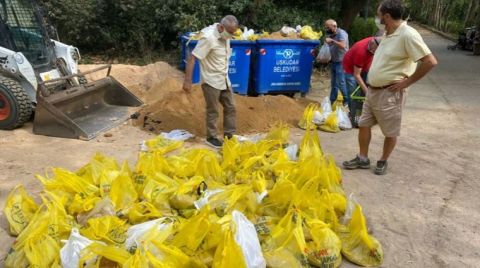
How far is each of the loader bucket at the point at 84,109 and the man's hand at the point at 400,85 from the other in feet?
11.9

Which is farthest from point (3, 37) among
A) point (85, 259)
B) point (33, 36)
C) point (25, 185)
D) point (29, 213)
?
point (85, 259)

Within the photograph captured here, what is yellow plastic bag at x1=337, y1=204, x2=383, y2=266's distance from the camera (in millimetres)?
3131

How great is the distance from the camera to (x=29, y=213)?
3402mm

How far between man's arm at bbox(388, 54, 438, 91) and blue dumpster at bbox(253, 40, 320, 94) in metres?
4.01

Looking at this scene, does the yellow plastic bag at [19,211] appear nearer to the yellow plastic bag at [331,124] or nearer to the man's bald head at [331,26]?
the yellow plastic bag at [331,124]

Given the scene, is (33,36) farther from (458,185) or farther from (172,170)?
(458,185)

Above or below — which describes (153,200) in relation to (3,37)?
below

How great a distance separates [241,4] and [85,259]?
29.4ft

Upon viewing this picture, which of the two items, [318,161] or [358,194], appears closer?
[318,161]

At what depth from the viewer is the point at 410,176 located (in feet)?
15.6

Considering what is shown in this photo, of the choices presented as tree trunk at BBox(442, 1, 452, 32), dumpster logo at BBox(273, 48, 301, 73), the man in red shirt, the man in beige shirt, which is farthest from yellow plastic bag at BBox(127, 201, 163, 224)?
tree trunk at BBox(442, 1, 452, 32)

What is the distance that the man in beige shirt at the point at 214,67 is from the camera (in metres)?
5.24

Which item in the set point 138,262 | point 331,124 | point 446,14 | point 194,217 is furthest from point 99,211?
point 446,14

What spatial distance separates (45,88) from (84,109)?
82 cm
